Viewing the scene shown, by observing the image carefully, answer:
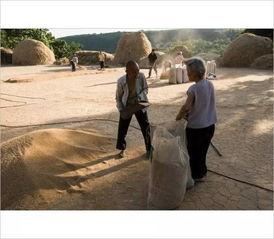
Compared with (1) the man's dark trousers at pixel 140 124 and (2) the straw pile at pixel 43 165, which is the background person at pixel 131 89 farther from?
(2) the straw pile at pixel 43 165

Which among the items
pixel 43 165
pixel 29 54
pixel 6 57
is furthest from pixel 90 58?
pixel 43 165

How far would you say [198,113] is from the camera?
3.07 metres

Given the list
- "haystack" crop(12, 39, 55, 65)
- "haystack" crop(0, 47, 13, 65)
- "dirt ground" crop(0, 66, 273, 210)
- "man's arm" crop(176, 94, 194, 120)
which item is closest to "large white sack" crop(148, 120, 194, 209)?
"dirt ground" crop(0, 66, 273, 210)

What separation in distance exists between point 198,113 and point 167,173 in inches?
26.5

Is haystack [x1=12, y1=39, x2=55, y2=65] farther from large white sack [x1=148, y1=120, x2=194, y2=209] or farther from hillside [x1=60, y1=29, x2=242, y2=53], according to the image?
large white sack [x1=148, y1=120, x2=194, y2=209]

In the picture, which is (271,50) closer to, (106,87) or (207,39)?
(106,87)

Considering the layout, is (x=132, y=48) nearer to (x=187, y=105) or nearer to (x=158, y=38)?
(x=187, y=105)

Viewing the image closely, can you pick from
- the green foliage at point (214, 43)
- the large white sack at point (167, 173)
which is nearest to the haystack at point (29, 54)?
the large white sack at point (167, 173)

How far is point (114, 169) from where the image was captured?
3.74 m

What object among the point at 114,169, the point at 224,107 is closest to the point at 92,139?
the point at 114,169

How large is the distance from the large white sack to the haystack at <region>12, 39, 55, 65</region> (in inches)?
852

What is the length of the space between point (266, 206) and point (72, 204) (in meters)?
1.76

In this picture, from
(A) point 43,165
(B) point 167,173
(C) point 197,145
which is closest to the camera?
(B) point 167,173

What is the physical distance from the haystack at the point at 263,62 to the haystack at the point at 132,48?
7430mm
